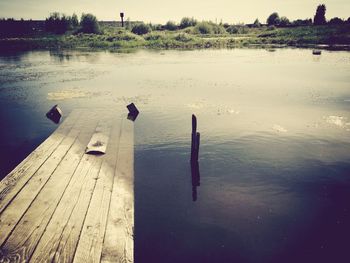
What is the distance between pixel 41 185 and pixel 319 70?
35.4 m

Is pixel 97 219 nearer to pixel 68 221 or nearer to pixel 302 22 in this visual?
pixel 68 221

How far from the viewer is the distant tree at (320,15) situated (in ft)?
396

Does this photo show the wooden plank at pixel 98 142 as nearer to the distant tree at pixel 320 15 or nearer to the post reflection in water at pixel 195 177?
the post reflection in water at pixel 195 177

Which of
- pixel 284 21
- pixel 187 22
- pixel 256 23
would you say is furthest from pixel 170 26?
pixel 284 21

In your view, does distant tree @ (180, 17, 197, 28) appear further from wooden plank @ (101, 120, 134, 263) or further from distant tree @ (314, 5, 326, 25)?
wooden plank @ (101, 120, 134, 263)

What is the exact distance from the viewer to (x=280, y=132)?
1572cm

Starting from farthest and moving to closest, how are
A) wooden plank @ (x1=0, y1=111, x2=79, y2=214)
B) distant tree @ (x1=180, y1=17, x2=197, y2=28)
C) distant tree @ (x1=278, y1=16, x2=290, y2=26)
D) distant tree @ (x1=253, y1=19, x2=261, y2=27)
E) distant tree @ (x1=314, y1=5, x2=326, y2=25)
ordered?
distant tree @ (x1=253, y1=19, x2=261, y2=27), distant tree @ (x1=278, y1=16, x2=290, y2=26), distant tree @ (x1=180, y1=17, x2=197, y2=28), distant tree @ (x1=314, y1=5, x2=326, y2=25), wooden plank @ (x1=0, y1=111, x2=79, y2=214)

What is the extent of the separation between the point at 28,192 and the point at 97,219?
2536mm

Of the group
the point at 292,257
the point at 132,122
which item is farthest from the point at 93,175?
the point at 132,122

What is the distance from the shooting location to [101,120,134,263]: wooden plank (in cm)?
594

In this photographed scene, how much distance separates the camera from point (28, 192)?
26.1 ft

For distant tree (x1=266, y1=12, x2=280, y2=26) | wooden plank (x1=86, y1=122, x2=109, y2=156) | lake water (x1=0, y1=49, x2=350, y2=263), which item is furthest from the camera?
distant tree (x1=266, y1=12, x2=280, y2=26)

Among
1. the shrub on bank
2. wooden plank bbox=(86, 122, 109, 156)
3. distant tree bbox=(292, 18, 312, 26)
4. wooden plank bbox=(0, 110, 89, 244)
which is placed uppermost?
distant tree bbox=(292, 18, 312, 26)

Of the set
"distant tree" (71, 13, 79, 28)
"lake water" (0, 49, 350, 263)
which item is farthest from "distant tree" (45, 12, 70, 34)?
"lake water" (0, 49, 350, 263)
